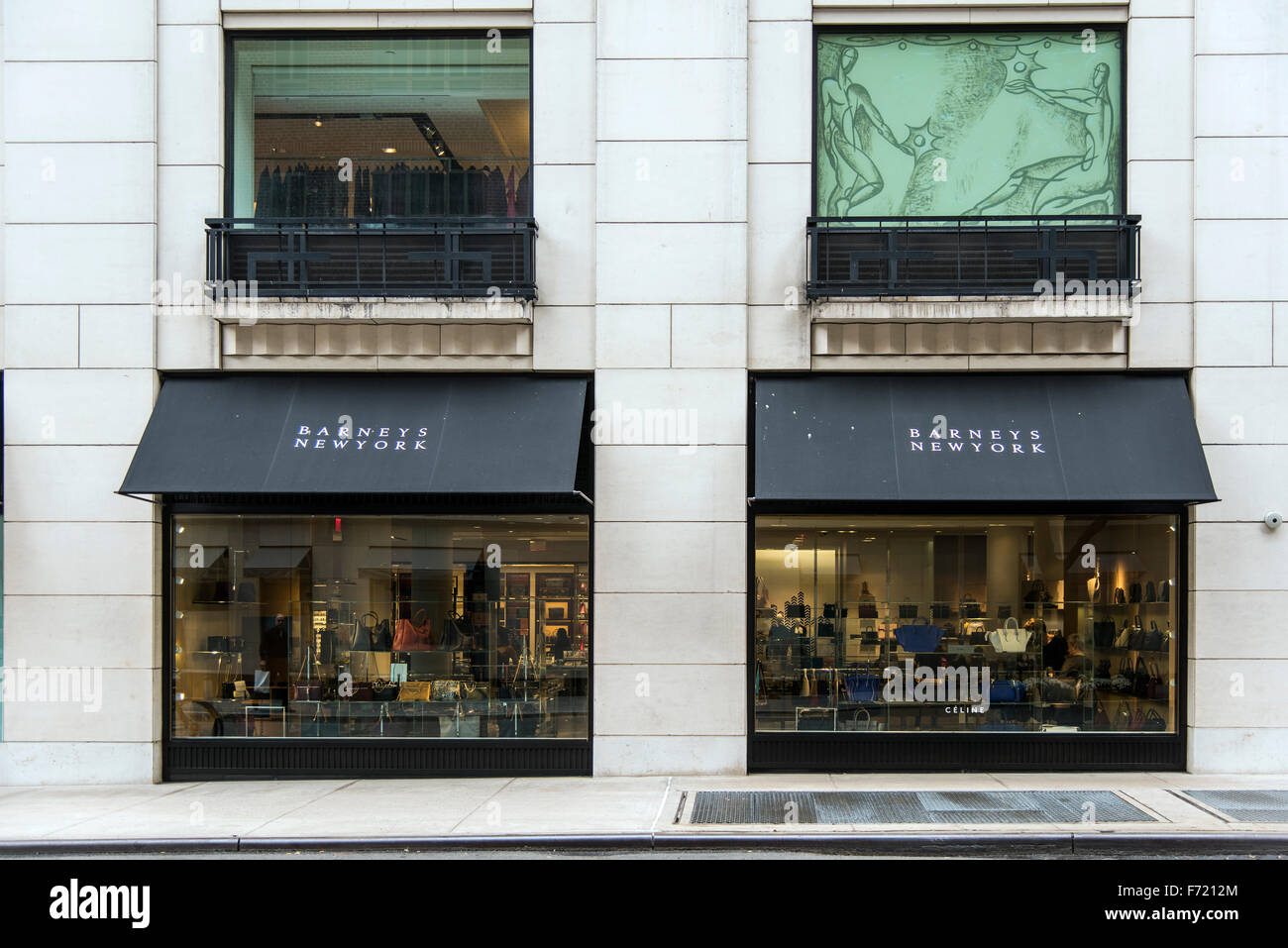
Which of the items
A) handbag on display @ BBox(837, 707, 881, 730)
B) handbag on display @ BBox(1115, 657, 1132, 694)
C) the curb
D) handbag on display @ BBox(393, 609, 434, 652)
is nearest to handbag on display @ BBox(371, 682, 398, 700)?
handbag on display @ BBox(393, 609, 434, 652)

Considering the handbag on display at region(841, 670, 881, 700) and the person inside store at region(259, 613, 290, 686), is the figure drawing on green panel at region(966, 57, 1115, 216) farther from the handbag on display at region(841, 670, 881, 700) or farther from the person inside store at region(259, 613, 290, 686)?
the person inside store at region(259, 613, 290, 686)

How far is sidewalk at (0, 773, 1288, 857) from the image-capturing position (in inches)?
359

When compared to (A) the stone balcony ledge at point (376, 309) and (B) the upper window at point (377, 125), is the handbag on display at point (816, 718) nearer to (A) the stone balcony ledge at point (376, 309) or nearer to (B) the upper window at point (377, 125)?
(A) the stone balcony ledge at point (376, 309)

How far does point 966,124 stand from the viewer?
41.4 feet

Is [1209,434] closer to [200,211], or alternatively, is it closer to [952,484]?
[952,484]

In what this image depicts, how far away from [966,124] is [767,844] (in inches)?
346

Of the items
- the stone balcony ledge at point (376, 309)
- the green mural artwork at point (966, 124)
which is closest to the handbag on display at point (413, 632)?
the stone balcony ledge at point (376, 309)

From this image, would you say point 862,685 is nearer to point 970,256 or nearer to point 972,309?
point 972,309

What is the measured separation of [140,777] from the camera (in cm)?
1212

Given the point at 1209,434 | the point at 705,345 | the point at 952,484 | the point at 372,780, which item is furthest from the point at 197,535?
the point at 1209,434

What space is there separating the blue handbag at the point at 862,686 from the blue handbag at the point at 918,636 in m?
0.54

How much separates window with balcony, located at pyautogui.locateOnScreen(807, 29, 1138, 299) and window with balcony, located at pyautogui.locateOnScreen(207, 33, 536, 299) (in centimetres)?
388

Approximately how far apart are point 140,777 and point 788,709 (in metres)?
7.65

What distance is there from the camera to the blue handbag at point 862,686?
12.4 metres
